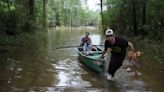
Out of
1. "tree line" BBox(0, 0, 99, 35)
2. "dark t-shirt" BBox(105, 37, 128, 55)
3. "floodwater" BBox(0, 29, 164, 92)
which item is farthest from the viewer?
"tree line" BBox(0, 0, 99, 35)

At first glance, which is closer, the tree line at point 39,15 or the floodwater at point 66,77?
the floodwater at point 66,77

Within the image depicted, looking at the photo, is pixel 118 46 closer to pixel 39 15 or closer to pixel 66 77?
pixel 66 77

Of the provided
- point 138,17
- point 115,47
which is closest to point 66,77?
point 115,47

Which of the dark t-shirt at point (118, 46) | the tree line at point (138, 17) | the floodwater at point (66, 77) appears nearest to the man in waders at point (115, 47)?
the dark t-shirt at point (118, 46)

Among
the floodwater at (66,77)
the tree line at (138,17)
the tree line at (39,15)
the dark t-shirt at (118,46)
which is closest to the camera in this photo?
the floodwater at (66,77)

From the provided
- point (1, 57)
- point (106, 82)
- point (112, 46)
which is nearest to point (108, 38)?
point (112, 46)

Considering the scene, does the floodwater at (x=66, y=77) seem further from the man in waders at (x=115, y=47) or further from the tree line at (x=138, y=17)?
the tree line at (x=138, y=17)

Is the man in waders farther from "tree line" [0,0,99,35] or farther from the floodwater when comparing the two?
"tree line" [0,0,99,35]

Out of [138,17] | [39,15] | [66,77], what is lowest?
[39,15]

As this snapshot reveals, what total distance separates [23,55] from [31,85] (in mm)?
8391

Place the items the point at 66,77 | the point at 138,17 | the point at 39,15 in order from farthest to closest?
1. the point at 39,15
2. the point at 138,17
3. the point at 66,77

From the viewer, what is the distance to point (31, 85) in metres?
11.1

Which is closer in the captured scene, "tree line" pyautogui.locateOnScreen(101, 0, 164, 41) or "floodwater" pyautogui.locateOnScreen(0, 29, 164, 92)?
"floodwater" pyautogui.locateOnScreen(0, 29, 164, 92)

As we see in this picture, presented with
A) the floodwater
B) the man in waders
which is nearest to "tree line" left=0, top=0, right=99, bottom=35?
the floodwater
